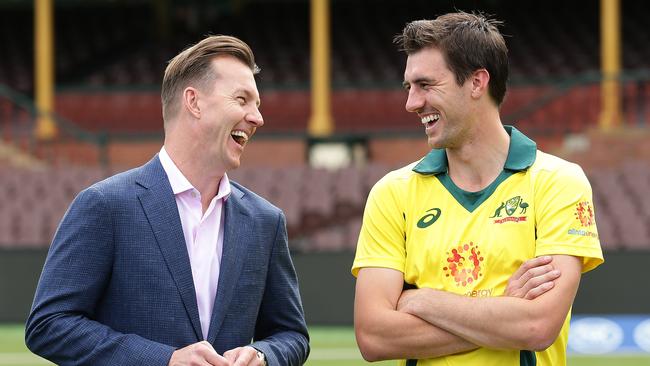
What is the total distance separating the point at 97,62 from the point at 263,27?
3.60 metres

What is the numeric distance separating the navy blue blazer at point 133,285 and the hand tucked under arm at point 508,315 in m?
0.49

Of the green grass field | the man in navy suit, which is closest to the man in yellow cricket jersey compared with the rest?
the man in navy suit

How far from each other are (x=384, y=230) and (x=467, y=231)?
259 mm

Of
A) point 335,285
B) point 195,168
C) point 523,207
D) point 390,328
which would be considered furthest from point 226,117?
point 335,285

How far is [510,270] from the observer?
336cm

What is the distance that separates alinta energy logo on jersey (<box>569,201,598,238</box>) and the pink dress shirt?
0.99m

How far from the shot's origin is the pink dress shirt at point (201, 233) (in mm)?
3365

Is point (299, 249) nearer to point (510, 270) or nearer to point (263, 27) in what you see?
point (510, 270)

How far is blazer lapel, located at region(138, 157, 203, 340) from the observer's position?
3.30 m

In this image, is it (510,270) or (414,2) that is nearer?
(510,270)

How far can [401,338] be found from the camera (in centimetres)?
343

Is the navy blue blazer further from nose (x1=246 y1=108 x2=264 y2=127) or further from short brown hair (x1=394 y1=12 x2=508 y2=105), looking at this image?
short brown hair (x1=394 y1=12 x2=508 y2=105)

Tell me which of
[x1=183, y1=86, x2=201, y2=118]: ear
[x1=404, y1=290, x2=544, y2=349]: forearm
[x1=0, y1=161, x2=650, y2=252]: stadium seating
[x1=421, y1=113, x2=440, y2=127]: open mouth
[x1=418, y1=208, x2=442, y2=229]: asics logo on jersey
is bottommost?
[x1=0, y1=161, x2=650, y2=252]: stadium seating

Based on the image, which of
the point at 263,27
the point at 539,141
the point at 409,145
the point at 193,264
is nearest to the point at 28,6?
the point at 263,27
